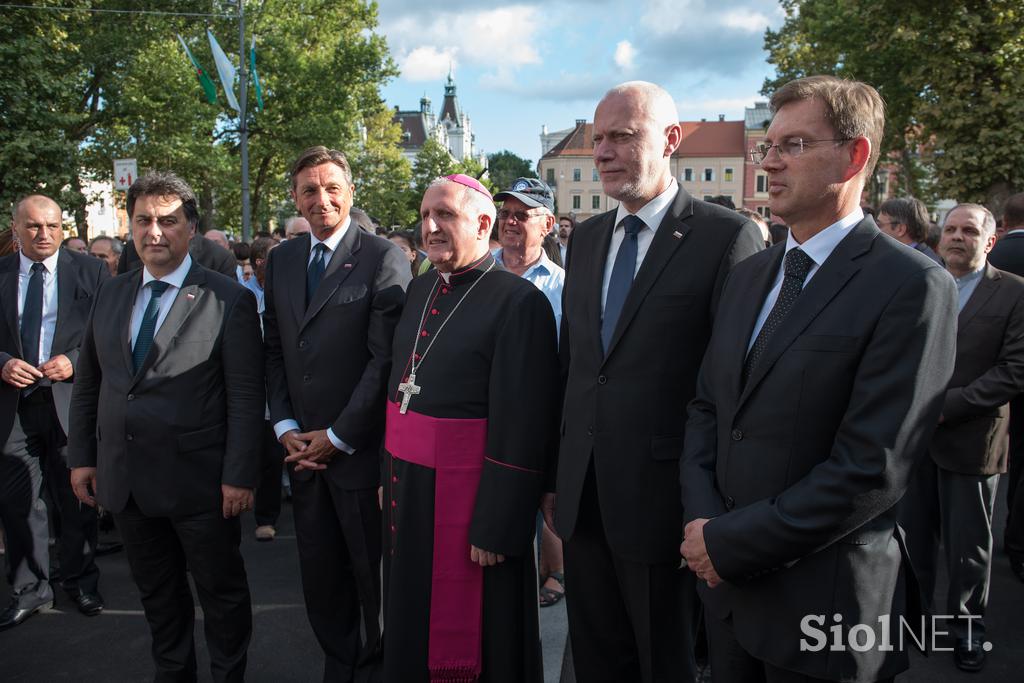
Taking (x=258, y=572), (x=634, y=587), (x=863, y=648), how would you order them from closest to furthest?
(x=863, y=648) → (x=634, y=587) → (x=258, y=572)

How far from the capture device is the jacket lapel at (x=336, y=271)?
351 cm

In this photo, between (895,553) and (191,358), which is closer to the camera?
(895,553)

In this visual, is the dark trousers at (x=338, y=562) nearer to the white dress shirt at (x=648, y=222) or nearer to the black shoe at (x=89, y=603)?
the white dress shirt at (x=648, y=222)

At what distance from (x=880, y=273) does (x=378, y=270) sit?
2280 millimetres

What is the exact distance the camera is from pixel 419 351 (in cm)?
321

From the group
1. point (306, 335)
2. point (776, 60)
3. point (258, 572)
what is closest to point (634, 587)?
point (306, 335)

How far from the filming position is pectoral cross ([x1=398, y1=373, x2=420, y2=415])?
3.14 m

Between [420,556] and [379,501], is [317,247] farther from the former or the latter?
[420,556]

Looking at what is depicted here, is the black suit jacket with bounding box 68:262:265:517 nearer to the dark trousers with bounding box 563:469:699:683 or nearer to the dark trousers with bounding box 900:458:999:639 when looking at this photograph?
the dark trousers with bounding box 563:469:699:683

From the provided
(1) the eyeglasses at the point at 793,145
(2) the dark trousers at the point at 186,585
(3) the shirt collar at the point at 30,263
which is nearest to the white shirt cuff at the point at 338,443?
(2) the dark trousers at the point at 186,585

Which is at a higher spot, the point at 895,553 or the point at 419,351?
the point at 419,351

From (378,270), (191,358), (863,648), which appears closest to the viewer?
(863,648)

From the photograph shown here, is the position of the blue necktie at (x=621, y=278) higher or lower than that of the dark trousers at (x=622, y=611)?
higher

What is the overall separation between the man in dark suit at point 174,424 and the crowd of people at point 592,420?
0.01 metres
